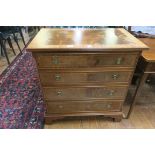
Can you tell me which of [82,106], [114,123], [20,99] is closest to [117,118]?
[114,123]

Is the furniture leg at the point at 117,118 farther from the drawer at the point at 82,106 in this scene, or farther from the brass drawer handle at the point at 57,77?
the brass drawer handle at the point at 57,77

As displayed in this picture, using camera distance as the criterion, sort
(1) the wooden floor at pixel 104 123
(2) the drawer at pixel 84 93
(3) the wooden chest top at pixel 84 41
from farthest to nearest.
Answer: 1. (1) the wooden floor at pixel 104 123
2. (2) the drawer at pixel 84 93
3. (3) the wooden chest top at pixel 84 41

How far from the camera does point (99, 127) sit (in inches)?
64.9

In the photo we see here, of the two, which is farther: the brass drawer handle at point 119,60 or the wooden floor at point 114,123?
the wooden floor at point 114,123

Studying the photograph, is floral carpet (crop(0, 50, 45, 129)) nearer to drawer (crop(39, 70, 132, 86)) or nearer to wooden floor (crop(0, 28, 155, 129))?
wooden floor (crop(0, 28, 155, 129))

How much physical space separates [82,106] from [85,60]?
0.52m

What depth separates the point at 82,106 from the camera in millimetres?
1580

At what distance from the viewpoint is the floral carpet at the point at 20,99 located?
5.50 feet

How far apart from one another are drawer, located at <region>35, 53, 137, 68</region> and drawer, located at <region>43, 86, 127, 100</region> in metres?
0.25

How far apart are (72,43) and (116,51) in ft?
1.16

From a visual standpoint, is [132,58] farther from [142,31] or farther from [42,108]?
[42,108]

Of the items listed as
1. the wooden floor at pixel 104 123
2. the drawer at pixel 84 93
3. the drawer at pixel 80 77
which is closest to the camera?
the drawer at pixel 80 77

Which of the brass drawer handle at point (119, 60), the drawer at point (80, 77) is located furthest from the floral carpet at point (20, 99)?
the brass drawer handle at point (119, 60)
